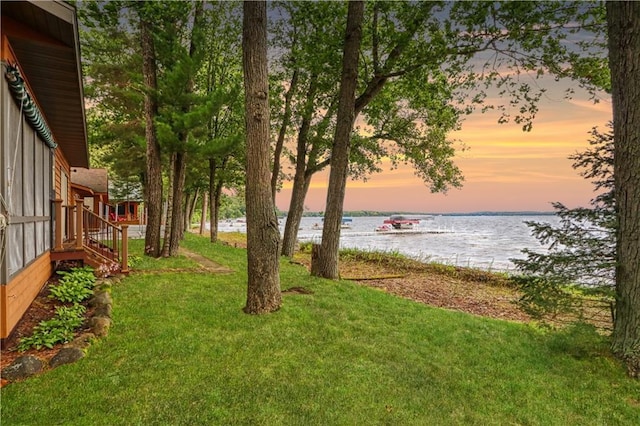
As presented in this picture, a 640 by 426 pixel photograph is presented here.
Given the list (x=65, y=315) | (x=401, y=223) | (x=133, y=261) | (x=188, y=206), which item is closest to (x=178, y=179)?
(x=133, y=261)

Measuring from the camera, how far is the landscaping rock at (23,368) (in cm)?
388

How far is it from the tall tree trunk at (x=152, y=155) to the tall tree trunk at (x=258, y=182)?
20.6ft

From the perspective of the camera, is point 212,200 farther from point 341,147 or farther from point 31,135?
point 31,135

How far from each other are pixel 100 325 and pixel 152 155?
7552 millimetres

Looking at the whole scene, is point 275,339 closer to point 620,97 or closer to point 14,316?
point 14,316

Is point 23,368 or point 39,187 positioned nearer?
point 23,368

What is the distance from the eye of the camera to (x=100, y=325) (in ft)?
16.8

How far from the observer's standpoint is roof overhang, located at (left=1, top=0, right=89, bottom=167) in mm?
4727

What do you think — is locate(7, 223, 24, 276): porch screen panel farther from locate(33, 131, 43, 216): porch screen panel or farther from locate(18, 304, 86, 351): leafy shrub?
locate(33, 131, 43, 216): porch screen panel

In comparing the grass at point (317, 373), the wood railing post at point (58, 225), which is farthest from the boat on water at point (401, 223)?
the wood railing post at point (58, 225)

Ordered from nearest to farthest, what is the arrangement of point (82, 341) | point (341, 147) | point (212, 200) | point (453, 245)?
point (82, 341), point (341, 147), point (212, 200), point (453, 245)

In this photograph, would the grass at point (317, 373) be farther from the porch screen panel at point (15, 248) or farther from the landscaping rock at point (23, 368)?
the porch screen panel at point (15, 248)

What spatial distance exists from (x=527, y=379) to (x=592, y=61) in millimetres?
8792

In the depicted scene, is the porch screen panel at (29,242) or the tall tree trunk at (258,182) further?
the tall tree trunk at (258,182)
